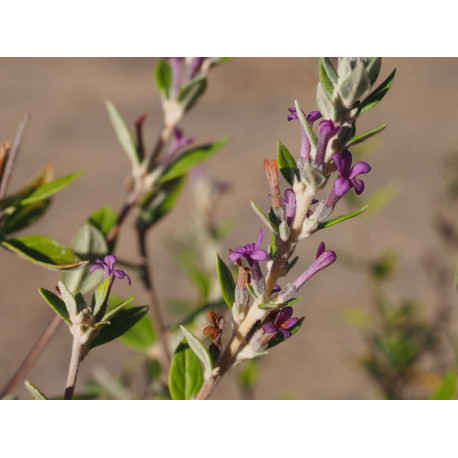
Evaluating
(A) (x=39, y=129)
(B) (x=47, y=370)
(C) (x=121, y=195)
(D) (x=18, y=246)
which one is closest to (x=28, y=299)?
(B) (x=47, y=370)

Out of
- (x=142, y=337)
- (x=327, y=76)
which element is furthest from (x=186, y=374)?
(x=142, y=337)

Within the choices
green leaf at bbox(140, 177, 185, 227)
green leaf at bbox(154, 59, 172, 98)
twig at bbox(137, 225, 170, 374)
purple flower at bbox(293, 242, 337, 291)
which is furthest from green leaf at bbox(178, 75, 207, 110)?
purple flower at bbox(293, 242, 337, 291)

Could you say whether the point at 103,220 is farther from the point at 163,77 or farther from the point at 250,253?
the point at 250,253

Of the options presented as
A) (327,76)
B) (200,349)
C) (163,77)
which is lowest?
(200,349)

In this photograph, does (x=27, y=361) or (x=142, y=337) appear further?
(x=142, y=337)

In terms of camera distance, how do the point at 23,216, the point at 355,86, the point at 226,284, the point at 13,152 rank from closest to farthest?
the point at 355,86 < the point at 226,284 < the point at 13,152 < the point at 23,216
